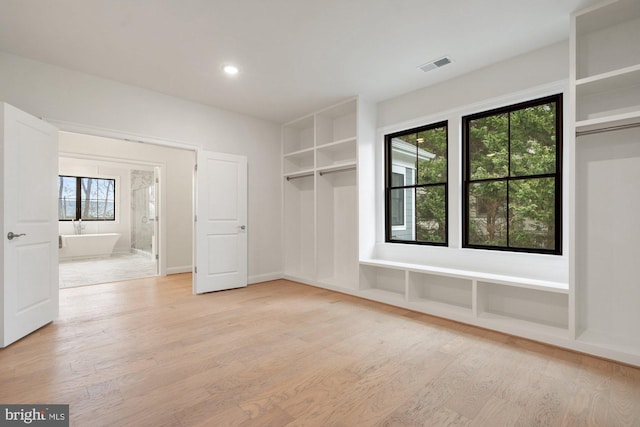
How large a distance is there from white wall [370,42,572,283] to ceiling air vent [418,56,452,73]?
431 mm

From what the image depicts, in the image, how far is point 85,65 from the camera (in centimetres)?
343

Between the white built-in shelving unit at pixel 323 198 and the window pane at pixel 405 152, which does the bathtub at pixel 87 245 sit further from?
the window pane at pixel 405 152

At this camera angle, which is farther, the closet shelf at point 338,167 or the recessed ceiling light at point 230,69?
the closet shelf at point 338,167

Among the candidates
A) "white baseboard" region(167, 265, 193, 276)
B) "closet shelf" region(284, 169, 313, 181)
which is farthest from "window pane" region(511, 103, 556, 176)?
"white baseboard" region(167, 265, 193, 276)

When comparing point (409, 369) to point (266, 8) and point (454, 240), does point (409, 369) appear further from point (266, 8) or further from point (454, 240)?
point (266, 8)

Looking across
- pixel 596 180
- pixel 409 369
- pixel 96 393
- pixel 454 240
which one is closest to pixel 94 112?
pixel 96 393

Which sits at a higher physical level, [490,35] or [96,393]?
[490,35]

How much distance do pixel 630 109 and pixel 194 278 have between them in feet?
17.0

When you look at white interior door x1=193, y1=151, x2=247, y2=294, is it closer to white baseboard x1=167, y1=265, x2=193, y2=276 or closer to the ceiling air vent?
white baseboard x1=167, y1=265, x2=193, y2=276

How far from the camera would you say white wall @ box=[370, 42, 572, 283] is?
3.02 metres

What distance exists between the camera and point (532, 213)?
3.22 metres

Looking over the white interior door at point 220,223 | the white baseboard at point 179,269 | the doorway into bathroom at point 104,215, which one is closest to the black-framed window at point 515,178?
the white interior door at point 220,223

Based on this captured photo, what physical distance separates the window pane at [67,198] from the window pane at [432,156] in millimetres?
9569

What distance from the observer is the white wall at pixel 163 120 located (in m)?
3.33
